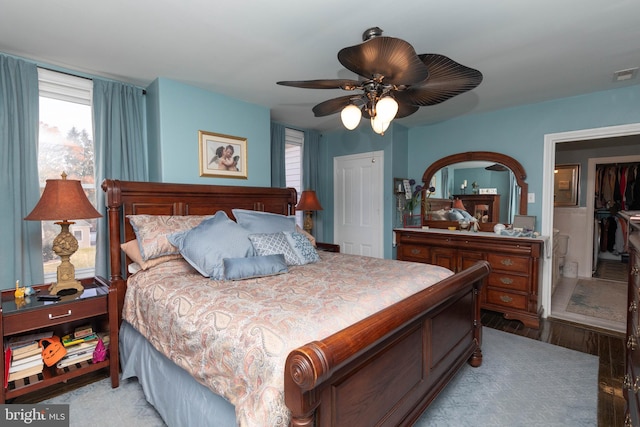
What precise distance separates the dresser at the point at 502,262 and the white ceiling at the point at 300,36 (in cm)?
168

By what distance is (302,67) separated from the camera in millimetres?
2654

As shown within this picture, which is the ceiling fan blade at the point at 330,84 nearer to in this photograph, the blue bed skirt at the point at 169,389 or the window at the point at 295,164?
the blue bed skirt at the point at 169,389

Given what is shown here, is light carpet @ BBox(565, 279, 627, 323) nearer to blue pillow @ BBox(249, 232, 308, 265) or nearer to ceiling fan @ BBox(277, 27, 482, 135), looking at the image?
ceiling fan @ BBox(277, 27, 482, 135)

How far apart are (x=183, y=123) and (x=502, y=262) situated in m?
3.73

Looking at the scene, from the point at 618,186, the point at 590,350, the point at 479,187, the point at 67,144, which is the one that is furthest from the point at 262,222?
the point at 618,186

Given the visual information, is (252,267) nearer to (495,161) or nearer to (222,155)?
(222,155)

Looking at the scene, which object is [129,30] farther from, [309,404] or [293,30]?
[309,404]

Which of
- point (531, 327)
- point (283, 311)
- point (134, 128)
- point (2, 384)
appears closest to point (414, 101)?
point (283, 311)

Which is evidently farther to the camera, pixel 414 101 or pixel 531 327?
pixel 531 327

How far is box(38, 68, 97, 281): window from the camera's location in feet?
8.52

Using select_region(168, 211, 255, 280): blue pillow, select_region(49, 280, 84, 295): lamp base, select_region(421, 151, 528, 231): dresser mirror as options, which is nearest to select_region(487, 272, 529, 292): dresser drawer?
select_region(421, 151, 528, 231): dresser mirror

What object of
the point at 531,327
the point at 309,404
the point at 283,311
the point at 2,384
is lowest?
the point at 531,327

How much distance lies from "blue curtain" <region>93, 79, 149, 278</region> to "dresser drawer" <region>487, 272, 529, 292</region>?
3.97 m

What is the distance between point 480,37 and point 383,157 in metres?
2.36
